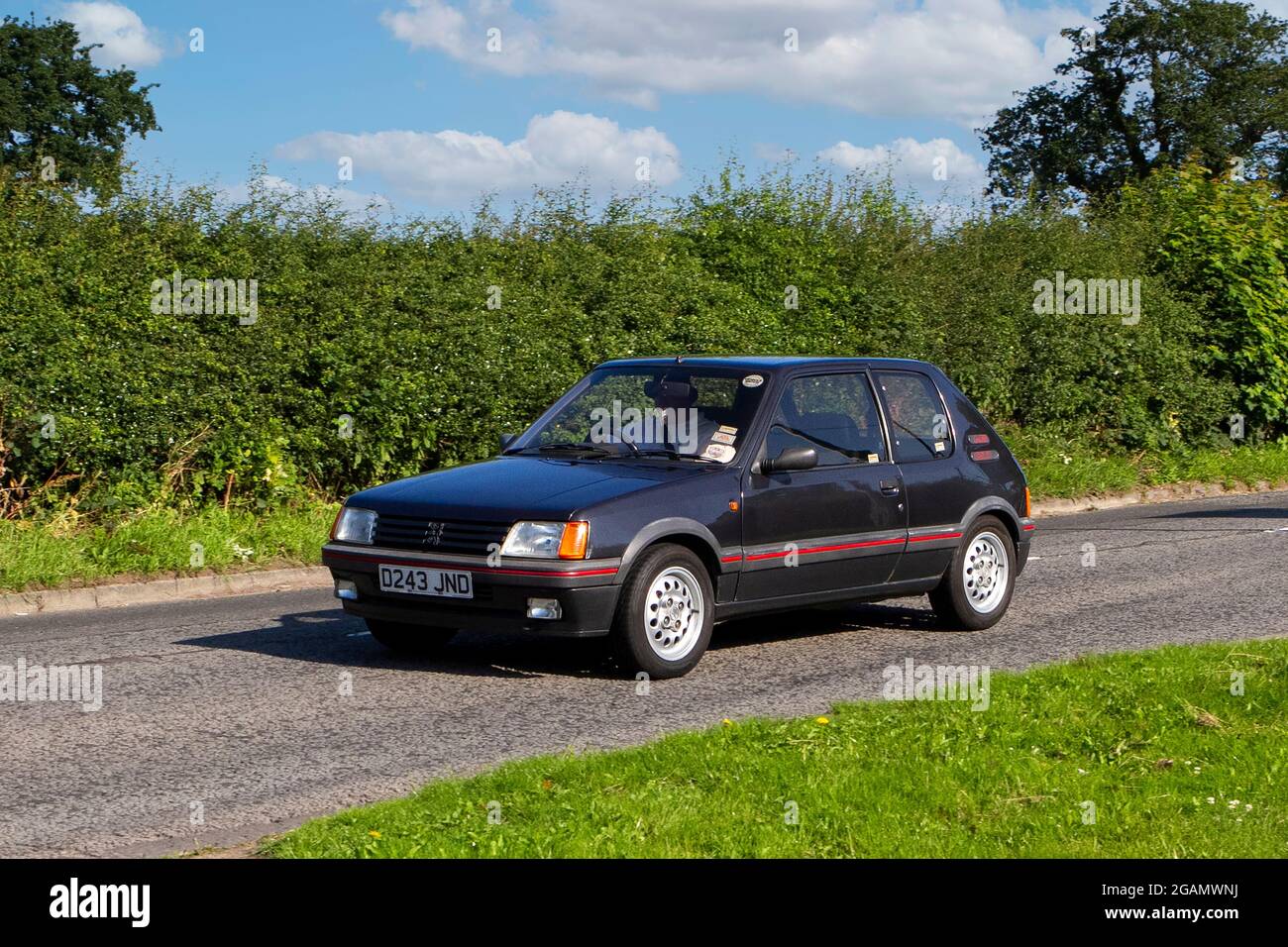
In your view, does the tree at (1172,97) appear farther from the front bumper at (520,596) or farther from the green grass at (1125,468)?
the front bumper at (520,596)

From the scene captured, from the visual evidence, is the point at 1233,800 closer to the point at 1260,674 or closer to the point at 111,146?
the point at 1260,674

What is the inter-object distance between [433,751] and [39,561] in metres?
6.71

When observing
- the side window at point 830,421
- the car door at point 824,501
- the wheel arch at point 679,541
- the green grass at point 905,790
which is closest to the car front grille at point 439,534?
the wheel arch at point 679,541

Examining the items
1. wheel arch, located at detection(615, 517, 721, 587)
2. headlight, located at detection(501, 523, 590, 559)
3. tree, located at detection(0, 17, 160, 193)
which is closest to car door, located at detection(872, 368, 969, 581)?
wheel arch, located at detection(615, 517, 721, 587)

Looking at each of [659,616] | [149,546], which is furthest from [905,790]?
[149,546]

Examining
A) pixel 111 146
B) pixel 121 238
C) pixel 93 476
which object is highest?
pixel 111 146

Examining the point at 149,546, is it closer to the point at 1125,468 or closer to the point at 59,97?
the point at 1125,468

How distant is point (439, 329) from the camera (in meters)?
16.7

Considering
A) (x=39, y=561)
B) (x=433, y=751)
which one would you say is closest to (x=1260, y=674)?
(x=433, y=751)

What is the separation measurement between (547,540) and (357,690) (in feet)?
4.26

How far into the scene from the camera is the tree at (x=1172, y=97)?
61.7m

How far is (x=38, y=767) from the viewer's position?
6.83m

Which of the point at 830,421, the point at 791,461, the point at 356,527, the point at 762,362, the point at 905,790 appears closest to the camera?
the point at 905,790

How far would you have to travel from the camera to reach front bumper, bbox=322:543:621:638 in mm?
8375
